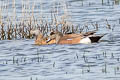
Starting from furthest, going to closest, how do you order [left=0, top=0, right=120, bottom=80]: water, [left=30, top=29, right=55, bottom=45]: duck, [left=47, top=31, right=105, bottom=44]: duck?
[left=30, top=29, right=55, bottom=45]: duck → [left=47, top=31, right=105, bottom=44]: duck → [left=0, top=0, right=120, bottom=80]: water

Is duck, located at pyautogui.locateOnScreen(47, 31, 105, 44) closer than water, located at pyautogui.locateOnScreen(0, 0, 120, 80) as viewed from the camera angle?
No

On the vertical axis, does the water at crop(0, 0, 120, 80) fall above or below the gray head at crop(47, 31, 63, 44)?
below

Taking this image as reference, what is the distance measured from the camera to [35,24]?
17.1 m

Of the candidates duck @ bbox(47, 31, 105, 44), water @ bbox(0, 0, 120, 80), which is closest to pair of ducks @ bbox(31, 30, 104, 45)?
duck @ bbox(47, 31, 105, 44)

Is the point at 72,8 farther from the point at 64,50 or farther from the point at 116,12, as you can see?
the point at 64,50

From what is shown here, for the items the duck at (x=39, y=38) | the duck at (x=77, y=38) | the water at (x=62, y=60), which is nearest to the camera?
the water at (x=62, y=60)

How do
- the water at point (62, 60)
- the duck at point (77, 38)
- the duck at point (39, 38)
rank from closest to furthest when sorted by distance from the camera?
the water at point (62, 60)
the duck at point (77, 38)
the duck at point (39, 38)

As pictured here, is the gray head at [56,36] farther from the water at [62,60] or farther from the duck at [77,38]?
the water at [62,60]

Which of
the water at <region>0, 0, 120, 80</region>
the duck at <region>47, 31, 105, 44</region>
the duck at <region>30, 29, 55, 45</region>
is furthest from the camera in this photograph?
the duck at <region>30, 29, 55, 45</region>

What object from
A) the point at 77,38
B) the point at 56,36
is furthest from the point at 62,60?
the point at 56,36

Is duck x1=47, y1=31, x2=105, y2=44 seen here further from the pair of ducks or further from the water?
the water

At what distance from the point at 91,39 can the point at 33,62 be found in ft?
11.0

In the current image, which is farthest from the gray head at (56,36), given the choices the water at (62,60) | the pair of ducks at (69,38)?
the water at (62,60)

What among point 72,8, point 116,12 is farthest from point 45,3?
point 116,12
